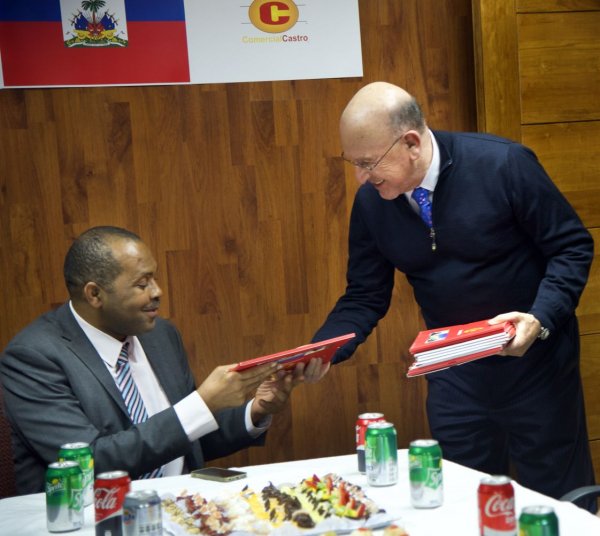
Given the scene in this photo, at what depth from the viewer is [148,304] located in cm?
271

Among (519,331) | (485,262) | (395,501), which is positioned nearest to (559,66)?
(485,262)

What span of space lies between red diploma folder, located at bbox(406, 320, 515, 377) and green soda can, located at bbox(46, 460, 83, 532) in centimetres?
85

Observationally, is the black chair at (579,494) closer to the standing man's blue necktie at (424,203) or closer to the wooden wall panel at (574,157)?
the standing man's blue necktie at (424,203)

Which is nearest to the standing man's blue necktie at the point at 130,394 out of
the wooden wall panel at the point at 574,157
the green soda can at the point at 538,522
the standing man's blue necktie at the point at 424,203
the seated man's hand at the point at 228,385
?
the seated man's hand at the point at 228,385

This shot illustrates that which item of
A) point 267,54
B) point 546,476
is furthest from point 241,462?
point 267,54

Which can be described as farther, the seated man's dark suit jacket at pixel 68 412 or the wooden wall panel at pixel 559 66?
the wooden wall panel at pixel 559 66

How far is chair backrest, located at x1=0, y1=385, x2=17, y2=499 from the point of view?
2.40 metres

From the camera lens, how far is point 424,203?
279 cm

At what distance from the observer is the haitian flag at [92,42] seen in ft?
11.0

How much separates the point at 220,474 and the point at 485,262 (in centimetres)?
108

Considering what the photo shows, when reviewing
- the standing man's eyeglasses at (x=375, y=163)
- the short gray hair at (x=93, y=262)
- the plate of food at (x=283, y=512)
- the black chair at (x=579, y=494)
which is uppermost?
the standing man's eyeglasses at (x=375, y=163)

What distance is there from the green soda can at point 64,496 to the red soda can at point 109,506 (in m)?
0.12

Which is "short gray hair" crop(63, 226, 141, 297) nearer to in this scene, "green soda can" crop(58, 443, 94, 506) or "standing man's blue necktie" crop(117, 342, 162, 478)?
"standing man's blue necktie" crop(117, 342, 162, 478)

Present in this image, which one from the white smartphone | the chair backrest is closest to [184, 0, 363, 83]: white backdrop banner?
the chair backrest
